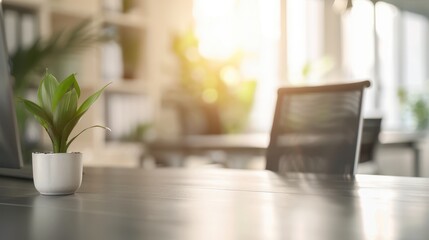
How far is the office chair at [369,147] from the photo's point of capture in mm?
3502

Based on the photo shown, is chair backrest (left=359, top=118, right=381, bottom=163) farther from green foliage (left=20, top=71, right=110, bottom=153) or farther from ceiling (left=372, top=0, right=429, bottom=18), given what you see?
green foliage (left=20, top=71, right=110, bottom=153)

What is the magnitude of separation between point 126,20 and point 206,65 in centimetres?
109

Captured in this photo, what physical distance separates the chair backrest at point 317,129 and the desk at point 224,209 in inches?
19.0

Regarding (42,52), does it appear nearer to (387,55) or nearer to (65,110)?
(65,110)

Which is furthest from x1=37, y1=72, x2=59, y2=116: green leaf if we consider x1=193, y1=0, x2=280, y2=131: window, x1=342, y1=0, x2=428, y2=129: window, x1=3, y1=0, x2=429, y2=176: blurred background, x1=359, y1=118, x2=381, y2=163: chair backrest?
x1=342, y1=0, x2=428, y2=129: window

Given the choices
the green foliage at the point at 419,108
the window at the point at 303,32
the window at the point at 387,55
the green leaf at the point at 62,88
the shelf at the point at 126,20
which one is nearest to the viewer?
the green leaf at the point at 62,88

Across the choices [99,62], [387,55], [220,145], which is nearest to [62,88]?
[220,145]

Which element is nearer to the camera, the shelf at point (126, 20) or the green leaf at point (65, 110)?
the green leaf at point (65, 110)

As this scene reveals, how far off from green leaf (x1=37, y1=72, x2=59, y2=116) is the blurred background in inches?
25.0

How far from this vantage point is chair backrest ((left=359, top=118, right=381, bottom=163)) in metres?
3.46

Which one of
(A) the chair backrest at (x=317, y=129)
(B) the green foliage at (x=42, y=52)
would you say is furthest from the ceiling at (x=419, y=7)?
(A) the chair backrest at (x=317, y=129)

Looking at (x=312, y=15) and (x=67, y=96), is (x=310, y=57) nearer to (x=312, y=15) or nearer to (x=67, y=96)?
(x=312, y=15)

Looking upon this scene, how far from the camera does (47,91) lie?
3.83ft

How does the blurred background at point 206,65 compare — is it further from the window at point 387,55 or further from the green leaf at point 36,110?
the green leaf at point 36,110
